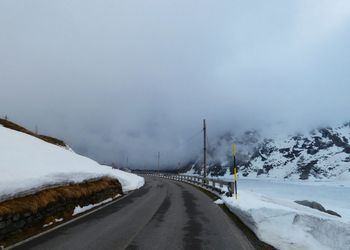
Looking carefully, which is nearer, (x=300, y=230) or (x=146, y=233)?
(x=300, y=230)

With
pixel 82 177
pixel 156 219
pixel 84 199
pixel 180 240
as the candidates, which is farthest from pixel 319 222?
pixel 82 177

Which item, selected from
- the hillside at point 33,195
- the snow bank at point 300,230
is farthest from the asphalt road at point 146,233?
the hillside at point 33,195

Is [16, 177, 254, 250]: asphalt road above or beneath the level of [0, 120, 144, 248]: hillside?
beneath

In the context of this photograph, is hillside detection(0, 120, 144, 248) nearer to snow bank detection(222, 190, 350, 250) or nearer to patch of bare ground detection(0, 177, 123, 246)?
patch of bare ground detection(0, 177, 123, 246)

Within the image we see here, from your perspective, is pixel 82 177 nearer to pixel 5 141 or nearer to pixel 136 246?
pixel 5 141

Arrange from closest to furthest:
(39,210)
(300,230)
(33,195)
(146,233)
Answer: (300,230) → (146,233) → (39,210) → (33,195)

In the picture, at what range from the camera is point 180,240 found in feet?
37.8

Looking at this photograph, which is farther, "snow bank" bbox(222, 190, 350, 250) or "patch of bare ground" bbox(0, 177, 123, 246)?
"patch of bare ground" bbox(0, 177, 123, 246)

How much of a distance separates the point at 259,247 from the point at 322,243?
5.65 ft

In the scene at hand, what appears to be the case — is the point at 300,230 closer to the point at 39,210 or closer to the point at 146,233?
the point at 146,233

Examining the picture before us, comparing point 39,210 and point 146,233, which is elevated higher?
point 39,210

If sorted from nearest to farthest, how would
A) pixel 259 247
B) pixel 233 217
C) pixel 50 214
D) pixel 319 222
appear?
pixel 259 247, pixel 319 222, pixel 50 214, pixel 233 217

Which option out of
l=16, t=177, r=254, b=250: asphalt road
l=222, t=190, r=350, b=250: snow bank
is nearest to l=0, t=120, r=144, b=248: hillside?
l=16, t=177, r=254, b=250: asphalt road

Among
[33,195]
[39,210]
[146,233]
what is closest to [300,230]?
[146,233]
